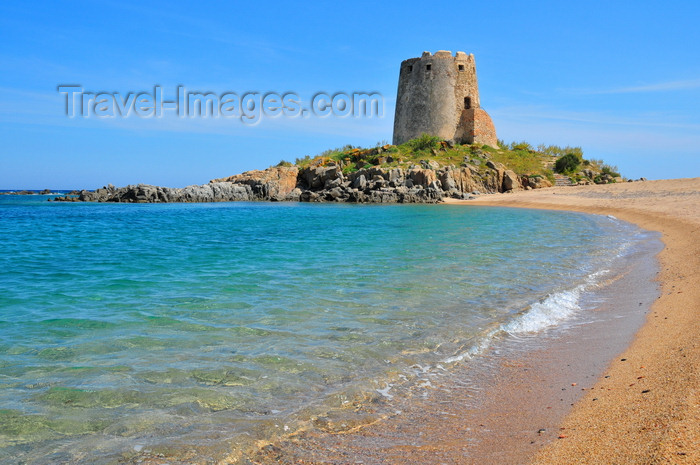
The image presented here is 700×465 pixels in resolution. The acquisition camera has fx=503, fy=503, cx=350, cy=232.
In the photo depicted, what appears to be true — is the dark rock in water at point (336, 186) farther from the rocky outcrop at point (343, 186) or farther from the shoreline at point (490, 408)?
the shoreline at point (490, 408)

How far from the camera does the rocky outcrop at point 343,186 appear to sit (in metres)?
36.9

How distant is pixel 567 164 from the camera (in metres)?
42.6

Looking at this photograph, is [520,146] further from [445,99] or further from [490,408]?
[490,408]

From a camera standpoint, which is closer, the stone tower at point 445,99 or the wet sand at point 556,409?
the wet sand at point 556,409

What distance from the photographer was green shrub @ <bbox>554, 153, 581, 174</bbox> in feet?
140


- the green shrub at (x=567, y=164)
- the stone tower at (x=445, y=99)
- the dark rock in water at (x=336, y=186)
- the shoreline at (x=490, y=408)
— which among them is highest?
the stone tower at (x=445, y=99)

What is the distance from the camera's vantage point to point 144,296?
711 centimetres

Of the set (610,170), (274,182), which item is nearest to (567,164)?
(610,170)

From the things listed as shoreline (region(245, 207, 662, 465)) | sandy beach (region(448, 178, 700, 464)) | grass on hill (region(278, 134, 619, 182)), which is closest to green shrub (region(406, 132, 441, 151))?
grass on hill (region(278, 134, 619, 182))

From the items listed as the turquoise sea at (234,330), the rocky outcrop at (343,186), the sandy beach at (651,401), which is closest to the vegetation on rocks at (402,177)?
the rocky outcrop at (343,186)

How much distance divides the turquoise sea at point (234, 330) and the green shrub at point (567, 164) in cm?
3327

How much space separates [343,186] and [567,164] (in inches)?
765

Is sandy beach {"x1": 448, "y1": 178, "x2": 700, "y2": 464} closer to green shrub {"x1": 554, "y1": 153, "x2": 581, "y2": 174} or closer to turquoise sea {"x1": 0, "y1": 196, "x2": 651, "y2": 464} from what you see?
turquoise sea {"x1": 0, "y1": 196, "x2": 651, "y2": 464}

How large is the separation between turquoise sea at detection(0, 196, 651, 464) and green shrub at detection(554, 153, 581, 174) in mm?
33266
